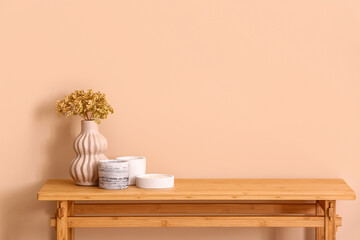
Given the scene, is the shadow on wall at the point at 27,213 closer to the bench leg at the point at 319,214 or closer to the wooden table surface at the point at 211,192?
the wooden table surface at the point at 211,192

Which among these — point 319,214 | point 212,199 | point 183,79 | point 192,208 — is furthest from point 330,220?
point 183,79

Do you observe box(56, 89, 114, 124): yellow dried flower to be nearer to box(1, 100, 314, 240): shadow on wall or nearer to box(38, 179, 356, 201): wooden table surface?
box(1, 100, 314, 240): shadow on wall

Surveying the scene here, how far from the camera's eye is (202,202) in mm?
2453

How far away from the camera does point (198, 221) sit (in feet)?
7.14

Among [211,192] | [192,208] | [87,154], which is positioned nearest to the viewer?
[211,192]

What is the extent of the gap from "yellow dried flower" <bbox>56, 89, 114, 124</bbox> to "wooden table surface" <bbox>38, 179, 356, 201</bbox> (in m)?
0.30

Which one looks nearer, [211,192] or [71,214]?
[211,192]

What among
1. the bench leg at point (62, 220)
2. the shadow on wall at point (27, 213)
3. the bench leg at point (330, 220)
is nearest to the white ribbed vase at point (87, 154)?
the bench leg at point (62, 220)

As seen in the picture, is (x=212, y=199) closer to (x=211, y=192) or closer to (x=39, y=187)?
(x=211, y=192)

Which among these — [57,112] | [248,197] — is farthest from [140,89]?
[248,197]

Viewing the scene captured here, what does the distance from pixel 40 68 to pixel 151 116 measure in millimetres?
536

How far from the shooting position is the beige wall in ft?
8.00

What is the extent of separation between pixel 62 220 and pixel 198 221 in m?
0.53

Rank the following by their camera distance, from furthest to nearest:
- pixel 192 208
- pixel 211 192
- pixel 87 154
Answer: pixel 192 208
pixel 87 154
pixel 211 192
